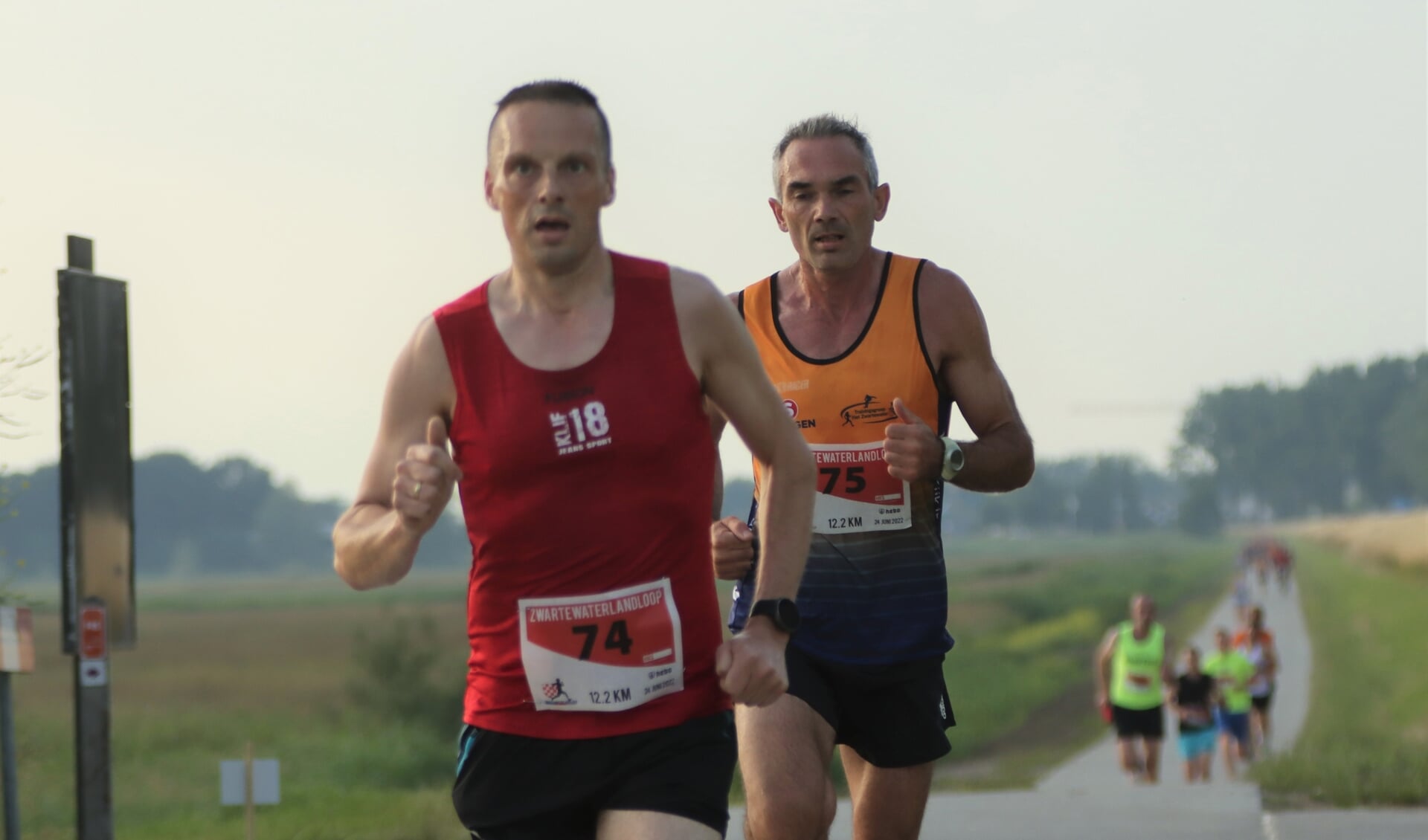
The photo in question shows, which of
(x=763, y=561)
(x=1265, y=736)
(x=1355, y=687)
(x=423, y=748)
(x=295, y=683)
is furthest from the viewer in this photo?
(x=295, y=683)

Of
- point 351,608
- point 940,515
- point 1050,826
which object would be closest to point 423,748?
point 1050,826

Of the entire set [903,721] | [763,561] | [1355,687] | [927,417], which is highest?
[927,417]

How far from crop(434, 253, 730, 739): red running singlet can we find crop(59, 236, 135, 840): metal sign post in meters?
4.68

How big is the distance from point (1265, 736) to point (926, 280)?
18560mm

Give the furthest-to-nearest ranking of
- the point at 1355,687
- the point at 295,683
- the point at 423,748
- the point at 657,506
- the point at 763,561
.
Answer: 1. the point at 295,683
2. the point at 1355,687
3. the point at 423,748
4. the point at 763,561
5. the point at 657,506

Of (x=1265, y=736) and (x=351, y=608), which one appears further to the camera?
(x=351, y=608)

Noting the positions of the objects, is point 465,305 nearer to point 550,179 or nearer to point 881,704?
point 550,179

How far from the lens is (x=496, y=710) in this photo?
3.52 metres

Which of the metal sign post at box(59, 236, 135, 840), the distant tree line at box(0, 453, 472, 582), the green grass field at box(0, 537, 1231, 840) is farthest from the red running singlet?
the distant tree line at box(0, 453, 472, 582)

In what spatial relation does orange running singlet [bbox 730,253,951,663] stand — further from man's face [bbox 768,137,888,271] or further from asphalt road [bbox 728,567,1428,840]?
asphalt road [bbox 728,567,1428,840]

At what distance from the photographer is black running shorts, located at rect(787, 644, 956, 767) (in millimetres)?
5027

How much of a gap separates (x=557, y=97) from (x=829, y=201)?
1.93m

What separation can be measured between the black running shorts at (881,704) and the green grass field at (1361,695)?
22.8 feet

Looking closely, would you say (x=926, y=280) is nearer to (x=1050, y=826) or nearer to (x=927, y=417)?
(x=927, y=417)
